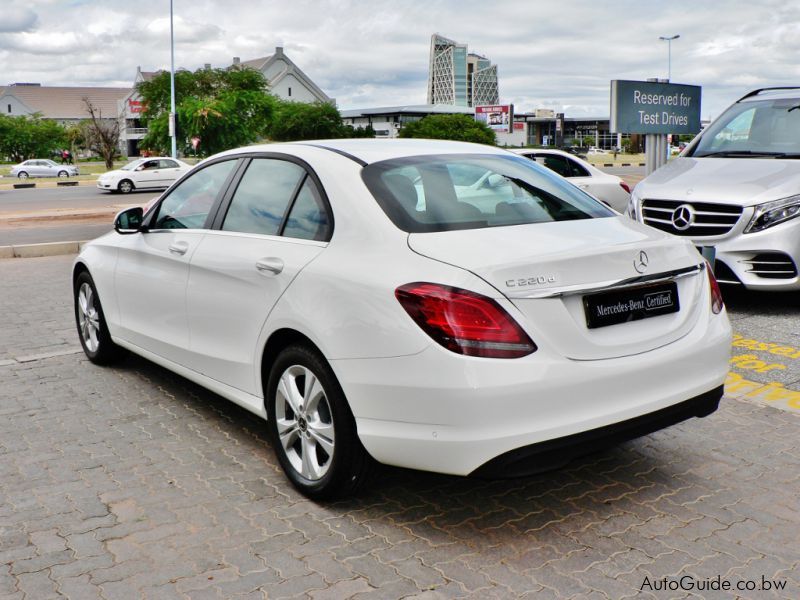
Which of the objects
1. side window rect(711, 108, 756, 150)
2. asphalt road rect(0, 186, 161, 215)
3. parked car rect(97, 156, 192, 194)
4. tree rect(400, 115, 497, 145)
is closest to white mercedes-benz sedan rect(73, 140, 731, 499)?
side window rect(711, 108, 756, 150)

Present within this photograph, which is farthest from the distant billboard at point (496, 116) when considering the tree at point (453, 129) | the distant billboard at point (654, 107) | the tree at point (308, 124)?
the distant billboard at point (654, 107)

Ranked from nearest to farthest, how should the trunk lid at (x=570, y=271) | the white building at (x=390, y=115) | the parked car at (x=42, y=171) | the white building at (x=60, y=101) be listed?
the trunk lid at (x=570, y=271), the parked car at (x=42, y=171), the white building at (x=60, y=101), the white building at (x=390, y=115)

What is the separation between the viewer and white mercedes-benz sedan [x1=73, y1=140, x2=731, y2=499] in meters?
3.15

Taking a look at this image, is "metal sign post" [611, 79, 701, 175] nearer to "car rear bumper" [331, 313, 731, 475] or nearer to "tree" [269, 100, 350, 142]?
"car rear bumper" [331, 313, 731, 475]

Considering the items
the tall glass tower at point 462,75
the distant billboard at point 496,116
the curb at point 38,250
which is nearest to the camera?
the curb at point 38,250

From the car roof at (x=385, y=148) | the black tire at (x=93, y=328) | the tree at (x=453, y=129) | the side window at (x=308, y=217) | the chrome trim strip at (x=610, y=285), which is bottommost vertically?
the black tire at (x=93, y=328)

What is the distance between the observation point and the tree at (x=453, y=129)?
4759cm

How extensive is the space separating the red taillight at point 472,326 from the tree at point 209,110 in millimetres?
48152

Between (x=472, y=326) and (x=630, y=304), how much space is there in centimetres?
73

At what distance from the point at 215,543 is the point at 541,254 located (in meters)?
1.69

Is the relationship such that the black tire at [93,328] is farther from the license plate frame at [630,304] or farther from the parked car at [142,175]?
the parked car at [142,175]

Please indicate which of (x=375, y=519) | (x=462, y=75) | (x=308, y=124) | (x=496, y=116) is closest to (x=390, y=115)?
(x=496, y=116)

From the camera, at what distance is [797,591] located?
9.80ft

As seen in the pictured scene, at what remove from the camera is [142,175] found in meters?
33.5
